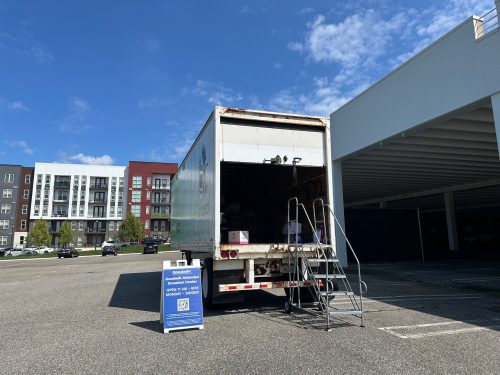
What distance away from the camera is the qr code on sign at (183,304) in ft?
20.4

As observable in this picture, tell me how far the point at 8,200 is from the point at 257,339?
8343 cm

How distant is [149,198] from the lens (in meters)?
80.8

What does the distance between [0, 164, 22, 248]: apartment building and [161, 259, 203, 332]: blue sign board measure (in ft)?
265

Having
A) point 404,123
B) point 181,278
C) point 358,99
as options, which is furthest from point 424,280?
point 181,278

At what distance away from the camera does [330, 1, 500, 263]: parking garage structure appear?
1037 cm

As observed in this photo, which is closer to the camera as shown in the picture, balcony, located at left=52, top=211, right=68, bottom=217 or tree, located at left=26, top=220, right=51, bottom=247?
tree, located at left=26, top=220, right=51, bottom=247

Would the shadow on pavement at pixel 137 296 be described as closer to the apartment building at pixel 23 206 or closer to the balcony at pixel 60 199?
the apartment building at pixel 23 206

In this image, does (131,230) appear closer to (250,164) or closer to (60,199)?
(60,199)

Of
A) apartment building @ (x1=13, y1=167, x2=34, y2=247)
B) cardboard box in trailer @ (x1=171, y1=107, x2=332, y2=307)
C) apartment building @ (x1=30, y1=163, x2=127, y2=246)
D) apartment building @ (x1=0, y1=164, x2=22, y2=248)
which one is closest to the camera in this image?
cardboard box in trailer @ (x1=171, y1=107, x2=332, y2=307)

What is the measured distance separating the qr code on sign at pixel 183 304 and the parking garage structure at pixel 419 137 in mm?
8804

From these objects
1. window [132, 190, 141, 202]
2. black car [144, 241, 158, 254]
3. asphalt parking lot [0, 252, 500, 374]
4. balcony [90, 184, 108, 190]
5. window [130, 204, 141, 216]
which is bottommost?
asphalt parking lot [0, 252, 500, 374]

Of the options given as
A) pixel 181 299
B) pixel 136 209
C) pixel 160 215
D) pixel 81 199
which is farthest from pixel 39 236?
pixel 181 299

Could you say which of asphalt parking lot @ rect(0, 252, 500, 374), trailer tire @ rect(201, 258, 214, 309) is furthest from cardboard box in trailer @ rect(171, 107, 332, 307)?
asphalt parking lot @ rect(0, 252, 500, 374)

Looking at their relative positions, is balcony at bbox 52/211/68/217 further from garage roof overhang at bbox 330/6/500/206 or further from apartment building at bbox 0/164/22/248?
garage roof overhang at bbox 330/6/500/206
